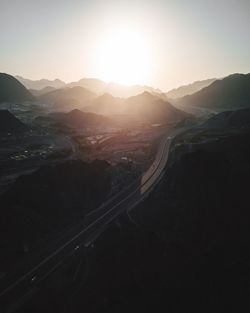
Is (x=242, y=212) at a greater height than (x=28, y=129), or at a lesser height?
lesser

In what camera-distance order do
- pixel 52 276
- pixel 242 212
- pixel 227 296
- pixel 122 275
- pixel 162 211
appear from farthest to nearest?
pixel 162 211, pixel 242 212, pixel 52 276, pixel 122 275, pixel 227 296

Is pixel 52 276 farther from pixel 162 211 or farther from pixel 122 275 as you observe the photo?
pixel 162 211

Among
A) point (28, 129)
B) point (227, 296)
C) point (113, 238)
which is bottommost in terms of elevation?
point (227, 296)

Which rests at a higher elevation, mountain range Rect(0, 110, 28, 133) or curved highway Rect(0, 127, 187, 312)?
mountain range Rect(0, 110, 28, 133)

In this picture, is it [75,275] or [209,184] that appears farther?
[209,184]

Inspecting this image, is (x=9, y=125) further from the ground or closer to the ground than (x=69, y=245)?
further from the ground

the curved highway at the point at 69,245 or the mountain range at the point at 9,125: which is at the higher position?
the mountain range at the point at 9,125

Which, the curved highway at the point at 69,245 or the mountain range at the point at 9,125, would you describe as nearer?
the curved highway at the point at 69,245

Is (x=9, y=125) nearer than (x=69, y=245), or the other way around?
(x=69, y=245)

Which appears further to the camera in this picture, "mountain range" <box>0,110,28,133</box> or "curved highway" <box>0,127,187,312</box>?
"mountain range" <box>0,110,28,133</box>

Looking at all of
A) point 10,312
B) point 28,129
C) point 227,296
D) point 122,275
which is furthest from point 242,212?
point 28,129

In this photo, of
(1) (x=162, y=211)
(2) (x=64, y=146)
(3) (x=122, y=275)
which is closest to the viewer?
(3) (x=122, y=275)
